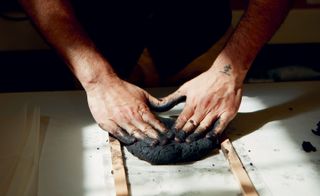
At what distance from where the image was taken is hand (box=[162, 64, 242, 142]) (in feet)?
3.83

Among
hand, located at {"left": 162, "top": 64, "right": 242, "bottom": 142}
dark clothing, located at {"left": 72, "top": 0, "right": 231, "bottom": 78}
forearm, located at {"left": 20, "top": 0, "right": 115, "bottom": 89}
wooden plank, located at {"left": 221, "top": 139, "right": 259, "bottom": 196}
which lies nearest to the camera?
wooden plank, located at {"left": 221, "top": 139, "right": 259, "bottom": 196}

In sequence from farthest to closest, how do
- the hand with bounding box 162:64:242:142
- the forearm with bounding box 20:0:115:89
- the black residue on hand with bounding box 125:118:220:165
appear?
the forearm with bounding box 20:0:115:89 → the hand with bounding box 162:64:242:142 → the black residue on hand with bounding box 125:118:220:165

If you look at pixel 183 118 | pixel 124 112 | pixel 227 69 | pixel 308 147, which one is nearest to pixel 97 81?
pixel 124 112

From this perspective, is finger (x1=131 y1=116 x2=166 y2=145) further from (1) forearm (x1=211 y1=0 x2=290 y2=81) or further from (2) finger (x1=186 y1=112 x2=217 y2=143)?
(1) forearm (x1=211 y1=0 x2=290 y2=81)

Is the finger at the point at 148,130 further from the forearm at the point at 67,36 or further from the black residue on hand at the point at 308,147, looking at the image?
the black residue on hand at the point at 308,147

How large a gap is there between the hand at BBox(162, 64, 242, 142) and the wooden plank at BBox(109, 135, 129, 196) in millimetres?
149

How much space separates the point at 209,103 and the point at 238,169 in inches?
10.0

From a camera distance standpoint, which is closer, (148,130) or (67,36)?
(148,130)

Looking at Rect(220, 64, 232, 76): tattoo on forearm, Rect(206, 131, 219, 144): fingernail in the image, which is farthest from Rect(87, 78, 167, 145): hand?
Rect(220, 64, 232, 76): tattoo on forearm

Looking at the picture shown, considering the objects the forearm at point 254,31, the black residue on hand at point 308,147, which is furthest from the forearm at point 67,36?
the black residue on hand at point 308,147

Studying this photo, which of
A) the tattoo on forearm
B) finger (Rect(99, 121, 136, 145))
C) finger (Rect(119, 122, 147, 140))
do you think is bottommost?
finger (Rect(99, 121, 136, 145))

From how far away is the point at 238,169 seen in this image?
3.37ft

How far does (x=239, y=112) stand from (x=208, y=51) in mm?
362

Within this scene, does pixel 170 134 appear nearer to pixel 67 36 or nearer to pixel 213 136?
pixel 213 136
